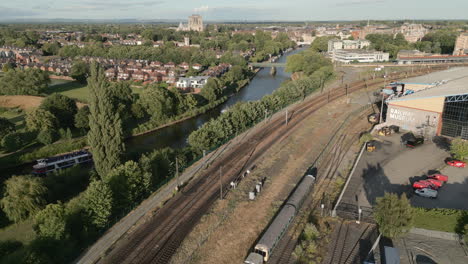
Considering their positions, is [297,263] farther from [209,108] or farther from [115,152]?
[209,108]

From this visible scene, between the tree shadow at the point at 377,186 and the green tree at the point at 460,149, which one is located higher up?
the green tree at the point at 460,149

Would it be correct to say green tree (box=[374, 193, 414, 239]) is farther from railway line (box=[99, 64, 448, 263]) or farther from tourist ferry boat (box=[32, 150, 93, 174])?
tourist ferry boat (box=[32, 150, 93, 174])

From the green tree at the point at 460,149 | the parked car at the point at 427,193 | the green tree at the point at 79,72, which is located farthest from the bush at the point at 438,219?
the green tree at the point at 79,72

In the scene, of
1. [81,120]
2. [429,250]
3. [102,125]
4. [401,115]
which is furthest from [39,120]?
[401,115]

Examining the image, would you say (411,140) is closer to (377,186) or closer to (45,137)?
(377,186)

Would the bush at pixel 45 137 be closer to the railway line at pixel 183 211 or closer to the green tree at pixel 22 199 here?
the green tree at pixel 22 199

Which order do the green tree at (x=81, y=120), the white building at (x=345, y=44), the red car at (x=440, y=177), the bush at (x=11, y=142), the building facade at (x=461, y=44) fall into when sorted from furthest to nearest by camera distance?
1. the white building at (x=345, y=44)
2. the building facade at (x=461, y=44)
3. the green tree at (x=81, y=120)
4. the bush at (x=11, y=142)
5. the red car at (x=440, y=177)

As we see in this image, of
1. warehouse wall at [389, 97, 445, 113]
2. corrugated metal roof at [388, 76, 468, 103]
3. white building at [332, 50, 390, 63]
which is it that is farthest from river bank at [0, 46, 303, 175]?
white building at [332, 50, 390, 63]
